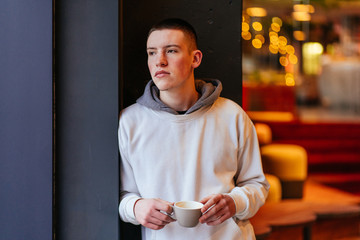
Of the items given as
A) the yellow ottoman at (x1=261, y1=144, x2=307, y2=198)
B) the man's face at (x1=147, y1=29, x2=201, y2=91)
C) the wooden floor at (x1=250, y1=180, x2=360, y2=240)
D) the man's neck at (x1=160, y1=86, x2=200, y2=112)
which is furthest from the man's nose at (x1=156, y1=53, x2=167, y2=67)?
the yellow ottoman at (x1=261, y1=144, x2=307, y2=198)

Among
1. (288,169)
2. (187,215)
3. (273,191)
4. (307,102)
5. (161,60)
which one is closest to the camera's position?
(187,215)

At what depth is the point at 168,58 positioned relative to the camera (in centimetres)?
149

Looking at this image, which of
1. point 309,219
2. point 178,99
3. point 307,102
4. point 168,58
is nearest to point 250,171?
point 178,99

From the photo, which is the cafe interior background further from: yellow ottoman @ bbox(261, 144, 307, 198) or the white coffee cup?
the white coffee cup

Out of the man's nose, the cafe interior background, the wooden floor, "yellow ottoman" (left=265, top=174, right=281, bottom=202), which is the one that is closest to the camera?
the man's nose

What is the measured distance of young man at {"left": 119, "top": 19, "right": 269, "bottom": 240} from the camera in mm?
1492

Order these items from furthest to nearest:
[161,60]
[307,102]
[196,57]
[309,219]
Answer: [307,102] < [309,219] < [196,57] < [161,60]

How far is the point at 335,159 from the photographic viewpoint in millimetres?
6086

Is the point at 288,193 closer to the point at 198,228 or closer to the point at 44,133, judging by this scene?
the point at 198,228

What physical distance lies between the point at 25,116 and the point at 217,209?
79 cm

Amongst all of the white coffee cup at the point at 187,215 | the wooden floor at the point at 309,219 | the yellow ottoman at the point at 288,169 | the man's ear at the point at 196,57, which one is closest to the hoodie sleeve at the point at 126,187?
the white coffee cup at the point at 187,215

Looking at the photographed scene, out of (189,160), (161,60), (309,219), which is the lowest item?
(309,219)

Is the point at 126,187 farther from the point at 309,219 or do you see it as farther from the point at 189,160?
the point at 309,219

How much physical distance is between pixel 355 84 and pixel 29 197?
36.6ft
